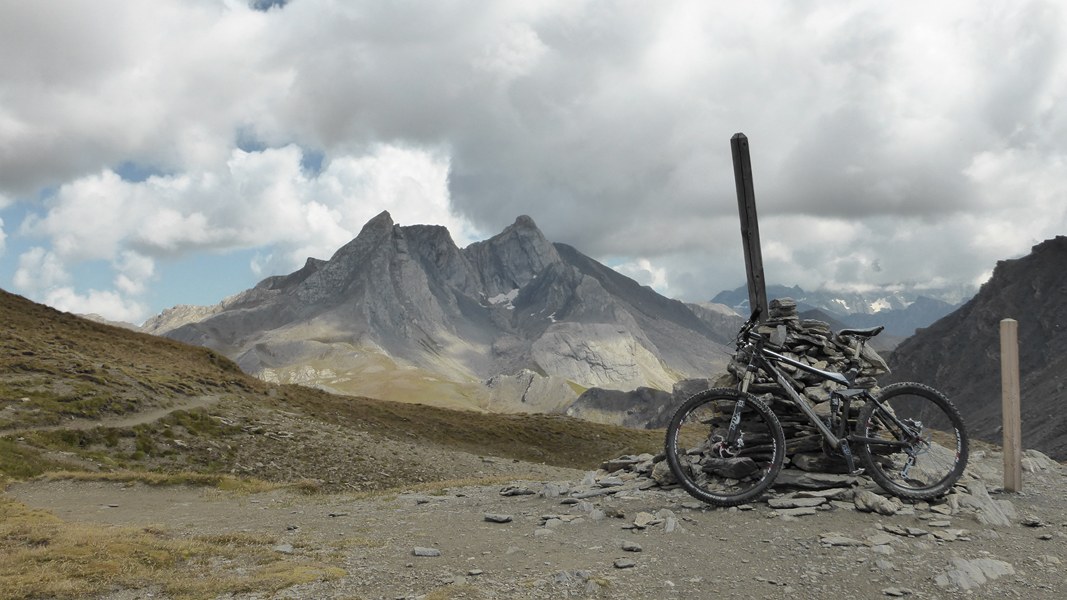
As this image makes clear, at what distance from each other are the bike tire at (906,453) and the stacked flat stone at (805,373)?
576 millimetres

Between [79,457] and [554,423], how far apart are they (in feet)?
136

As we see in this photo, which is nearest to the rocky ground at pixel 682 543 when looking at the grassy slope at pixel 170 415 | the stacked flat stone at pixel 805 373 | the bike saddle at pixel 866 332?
the stacked flat stone at pixel 805 373

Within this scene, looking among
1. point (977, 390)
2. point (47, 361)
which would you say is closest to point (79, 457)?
point (47, 361)

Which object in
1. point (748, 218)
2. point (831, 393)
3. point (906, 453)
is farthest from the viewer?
point (748, 218)

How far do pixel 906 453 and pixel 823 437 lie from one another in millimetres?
1433

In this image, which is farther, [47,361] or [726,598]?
[47,361]

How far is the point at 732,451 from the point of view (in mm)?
12477

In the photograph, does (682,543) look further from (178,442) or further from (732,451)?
(178,442)

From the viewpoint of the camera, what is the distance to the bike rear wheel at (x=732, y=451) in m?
12.0

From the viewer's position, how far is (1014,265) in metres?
170

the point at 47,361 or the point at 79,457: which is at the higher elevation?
the point at 47,361

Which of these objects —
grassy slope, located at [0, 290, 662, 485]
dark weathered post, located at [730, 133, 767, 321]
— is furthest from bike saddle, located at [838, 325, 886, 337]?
grassy slope, located at [0, 290, 662, 485]

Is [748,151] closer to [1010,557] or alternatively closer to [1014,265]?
[1010,557]

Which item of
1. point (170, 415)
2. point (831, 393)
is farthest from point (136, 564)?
point (170, 415)
